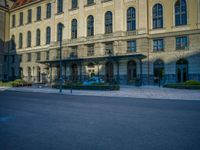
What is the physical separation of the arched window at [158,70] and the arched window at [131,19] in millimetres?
7064

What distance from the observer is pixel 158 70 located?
29.7 m

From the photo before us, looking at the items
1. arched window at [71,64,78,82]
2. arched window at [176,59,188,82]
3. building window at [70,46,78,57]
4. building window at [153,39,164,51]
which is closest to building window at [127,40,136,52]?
building window at [153,39,164,51]

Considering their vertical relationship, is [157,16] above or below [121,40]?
above

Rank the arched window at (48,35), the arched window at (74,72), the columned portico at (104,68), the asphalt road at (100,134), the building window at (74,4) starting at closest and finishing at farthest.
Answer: the asphalt road at (100,134)
the columned portico at (104,68)
the arched window at (74,72)
the building window at (74,4)
the arched window at (48,35)

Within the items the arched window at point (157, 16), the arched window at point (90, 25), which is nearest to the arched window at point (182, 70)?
the arched window at point (157, 16)

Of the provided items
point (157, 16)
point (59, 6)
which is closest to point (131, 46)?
point (157, 16)

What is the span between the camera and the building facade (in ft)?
92.5

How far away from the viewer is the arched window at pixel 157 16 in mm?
30234

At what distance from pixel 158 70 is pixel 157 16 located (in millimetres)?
8851

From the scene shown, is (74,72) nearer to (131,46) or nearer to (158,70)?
(131,46)

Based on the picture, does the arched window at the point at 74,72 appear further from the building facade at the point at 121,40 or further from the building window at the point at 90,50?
the building window at the point at 90,50

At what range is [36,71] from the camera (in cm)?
4409

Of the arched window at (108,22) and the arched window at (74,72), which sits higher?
the arched window at (108,22)

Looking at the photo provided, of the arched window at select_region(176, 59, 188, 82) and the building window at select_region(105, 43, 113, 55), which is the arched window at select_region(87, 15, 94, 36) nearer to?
the building window at select_region(105, 43, 113, 55)
